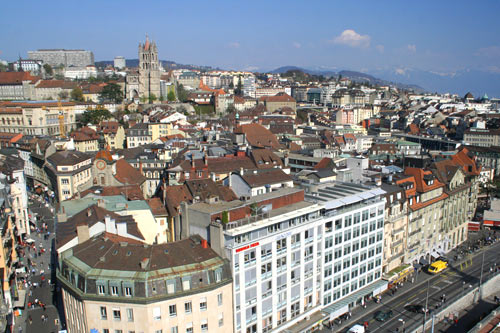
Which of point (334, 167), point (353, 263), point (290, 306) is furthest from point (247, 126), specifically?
point (290, 306)

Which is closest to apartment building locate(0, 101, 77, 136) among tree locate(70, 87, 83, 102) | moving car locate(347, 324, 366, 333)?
tree locate(70, 87, 83, 102)

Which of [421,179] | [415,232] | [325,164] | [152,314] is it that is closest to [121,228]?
[152,314]

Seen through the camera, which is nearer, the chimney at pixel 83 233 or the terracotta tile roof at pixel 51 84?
the chimney at pixel 83 233

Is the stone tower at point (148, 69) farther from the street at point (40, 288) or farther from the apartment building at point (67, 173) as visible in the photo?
the street at point (40, 288)

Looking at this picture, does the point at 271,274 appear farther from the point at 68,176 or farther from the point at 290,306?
the point at 68,176

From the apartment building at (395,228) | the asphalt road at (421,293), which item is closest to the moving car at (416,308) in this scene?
the asphalt road at (421,293)
